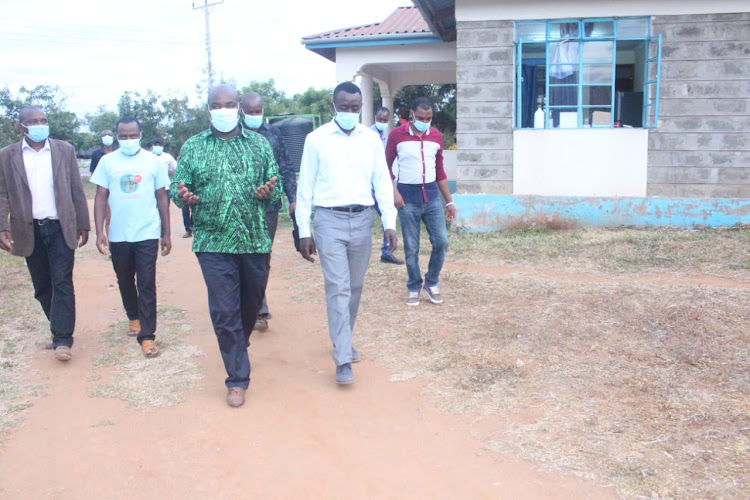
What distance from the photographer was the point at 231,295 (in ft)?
13.8

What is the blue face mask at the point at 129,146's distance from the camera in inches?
201

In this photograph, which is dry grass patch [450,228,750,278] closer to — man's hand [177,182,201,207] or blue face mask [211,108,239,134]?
blue face mask [211,108,239,134]

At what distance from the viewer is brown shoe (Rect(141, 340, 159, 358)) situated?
5.12m

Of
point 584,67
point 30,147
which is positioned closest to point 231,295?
point 30,147

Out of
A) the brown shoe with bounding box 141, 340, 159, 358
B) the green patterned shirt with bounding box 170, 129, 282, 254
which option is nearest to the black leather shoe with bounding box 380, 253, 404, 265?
the brown shoe with bounding box 141, 340, 159, 358

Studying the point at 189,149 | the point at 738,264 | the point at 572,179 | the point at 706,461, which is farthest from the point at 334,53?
the point at 706,461

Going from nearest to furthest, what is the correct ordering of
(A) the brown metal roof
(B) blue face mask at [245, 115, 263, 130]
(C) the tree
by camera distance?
(B) blue face mask at [245, 115, 263, 130]
(A) the brown metal roof
(C) the tree

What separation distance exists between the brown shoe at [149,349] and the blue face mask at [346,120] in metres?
2.19

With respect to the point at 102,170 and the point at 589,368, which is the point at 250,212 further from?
the point at 589,368

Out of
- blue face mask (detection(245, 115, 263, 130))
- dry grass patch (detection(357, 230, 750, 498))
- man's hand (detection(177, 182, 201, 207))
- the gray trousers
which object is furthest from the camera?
blue face mask (detection(245, 115, 263, 130))

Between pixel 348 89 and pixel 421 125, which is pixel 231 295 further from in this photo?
pixel 421 125

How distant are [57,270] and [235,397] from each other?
1.95m

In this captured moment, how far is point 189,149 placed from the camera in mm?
4172

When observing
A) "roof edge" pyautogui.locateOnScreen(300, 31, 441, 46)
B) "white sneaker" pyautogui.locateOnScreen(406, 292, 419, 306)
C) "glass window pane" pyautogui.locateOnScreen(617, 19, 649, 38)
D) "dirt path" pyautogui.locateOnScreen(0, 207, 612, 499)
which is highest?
"roof edge" pyautogui.locateOnScreen(300, 31, 441, 46)
